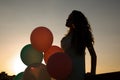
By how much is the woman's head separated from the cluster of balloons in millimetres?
408

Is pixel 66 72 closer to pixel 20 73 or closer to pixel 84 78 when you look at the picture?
pixel 84 78

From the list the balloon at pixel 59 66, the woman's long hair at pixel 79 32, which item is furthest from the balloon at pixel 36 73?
the woman's long hair at pixel 79 32

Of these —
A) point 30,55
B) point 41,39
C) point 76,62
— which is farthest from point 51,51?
point 76,62

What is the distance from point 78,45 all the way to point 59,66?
1.26 feet

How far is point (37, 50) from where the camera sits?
202 inches

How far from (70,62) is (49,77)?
49 centimetres

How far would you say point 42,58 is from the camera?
5184 millimetres

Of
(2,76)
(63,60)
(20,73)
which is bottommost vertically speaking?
(2,76)

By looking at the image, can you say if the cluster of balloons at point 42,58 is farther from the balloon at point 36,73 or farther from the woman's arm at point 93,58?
the woman's arm at point 93,58

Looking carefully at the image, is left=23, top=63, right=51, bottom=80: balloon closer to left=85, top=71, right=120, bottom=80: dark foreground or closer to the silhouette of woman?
the silhouette of woman

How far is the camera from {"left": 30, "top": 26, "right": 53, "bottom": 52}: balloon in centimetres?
503

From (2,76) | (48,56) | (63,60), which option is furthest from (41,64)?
(2,76)

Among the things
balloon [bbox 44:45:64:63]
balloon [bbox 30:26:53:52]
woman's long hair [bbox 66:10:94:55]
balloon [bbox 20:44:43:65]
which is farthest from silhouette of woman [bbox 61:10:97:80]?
balloon [bbox 20:44:43:65]

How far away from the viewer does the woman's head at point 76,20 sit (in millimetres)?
4605
